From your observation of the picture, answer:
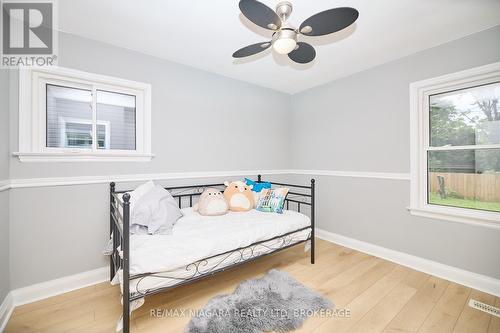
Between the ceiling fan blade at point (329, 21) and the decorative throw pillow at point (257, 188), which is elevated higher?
the ceiling fan blade at point (329, 21)

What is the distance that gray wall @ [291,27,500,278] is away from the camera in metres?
1.93

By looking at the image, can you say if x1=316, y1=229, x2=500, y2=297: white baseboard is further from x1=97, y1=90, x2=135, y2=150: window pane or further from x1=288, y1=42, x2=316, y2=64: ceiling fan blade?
x1=97, y1=90, x2=135, y2=150: window pane

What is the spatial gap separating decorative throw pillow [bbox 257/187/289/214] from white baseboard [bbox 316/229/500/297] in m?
1.13

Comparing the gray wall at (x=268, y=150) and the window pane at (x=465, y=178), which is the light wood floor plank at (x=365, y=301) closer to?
the gray wall at (x=268, y=150)

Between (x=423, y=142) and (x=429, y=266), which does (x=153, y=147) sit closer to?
(x=423, y=142)

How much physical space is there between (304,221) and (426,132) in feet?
5.23

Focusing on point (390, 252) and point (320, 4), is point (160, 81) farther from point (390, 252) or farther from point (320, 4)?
point (390, 252)

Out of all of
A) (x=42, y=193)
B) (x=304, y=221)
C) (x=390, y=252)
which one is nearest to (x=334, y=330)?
(x=304, y=221)

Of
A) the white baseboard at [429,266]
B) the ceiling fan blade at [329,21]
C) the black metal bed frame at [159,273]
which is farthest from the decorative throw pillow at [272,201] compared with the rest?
the ceiling fan blade at [329,21]

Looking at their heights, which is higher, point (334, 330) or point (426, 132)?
point (426, 132)

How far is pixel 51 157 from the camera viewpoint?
5.88ft

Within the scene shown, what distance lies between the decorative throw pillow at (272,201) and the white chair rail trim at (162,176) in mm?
623

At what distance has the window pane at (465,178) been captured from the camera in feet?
6.16

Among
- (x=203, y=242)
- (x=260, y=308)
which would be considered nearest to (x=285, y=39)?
(x=203, y=242)
